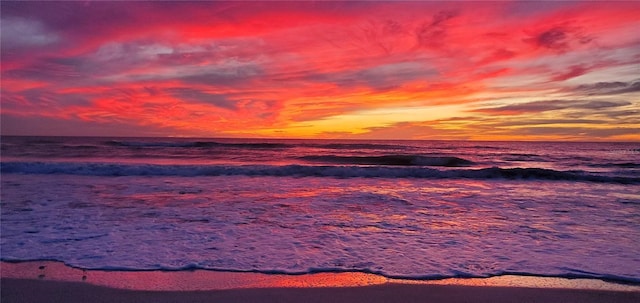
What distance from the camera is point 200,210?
827 centimetres

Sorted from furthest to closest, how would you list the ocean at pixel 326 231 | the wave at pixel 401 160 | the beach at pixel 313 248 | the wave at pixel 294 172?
the wave at pixel 401 160
the wave at pixel 294 172
the ocean at pixel 326 231
the beach at pixel 313 248

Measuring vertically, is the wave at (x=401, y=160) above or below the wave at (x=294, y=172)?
above

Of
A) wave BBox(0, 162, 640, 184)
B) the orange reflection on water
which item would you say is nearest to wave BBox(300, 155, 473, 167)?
wave BBox(0, 162, 640, 184)

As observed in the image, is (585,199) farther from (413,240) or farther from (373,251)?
(373,251)

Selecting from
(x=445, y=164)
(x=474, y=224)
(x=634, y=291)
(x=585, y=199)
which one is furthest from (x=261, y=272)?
(x=445, y=164)

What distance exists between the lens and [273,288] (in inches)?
Answer: 156

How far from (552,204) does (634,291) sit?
627 centimetres

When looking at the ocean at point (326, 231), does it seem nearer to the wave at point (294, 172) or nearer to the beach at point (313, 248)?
the beach at point (313, 248)

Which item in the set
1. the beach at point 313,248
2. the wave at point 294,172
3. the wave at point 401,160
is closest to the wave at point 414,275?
the beach at point 313,248

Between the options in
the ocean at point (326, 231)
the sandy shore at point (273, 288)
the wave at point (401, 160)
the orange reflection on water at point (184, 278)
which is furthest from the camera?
the wave at point (401, 160)

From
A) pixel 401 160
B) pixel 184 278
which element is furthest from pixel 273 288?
pixel 401 160

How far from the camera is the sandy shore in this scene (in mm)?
3734

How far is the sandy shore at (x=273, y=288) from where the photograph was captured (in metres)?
3.73

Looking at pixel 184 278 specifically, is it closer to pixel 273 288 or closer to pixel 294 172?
pixel 273 288
